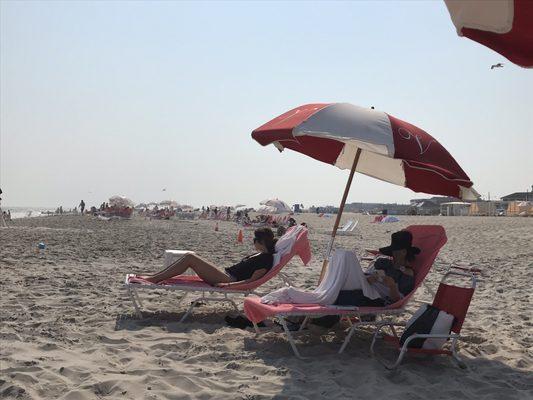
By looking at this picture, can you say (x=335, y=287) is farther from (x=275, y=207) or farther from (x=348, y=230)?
(x=275, y=207)

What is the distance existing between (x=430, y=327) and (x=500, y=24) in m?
2.30

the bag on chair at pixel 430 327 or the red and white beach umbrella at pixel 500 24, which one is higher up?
the red and white beach umbrella at pixel 500 24

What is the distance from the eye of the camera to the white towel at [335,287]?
4.48m

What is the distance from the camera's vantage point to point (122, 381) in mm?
3445

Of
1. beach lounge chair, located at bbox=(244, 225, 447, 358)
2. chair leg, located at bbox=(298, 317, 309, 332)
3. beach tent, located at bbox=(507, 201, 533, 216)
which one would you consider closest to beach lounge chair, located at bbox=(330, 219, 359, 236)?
chair leg, located at bbox=(298, 317, 309, 332)

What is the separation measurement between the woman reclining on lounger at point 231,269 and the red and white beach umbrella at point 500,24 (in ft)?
11.1

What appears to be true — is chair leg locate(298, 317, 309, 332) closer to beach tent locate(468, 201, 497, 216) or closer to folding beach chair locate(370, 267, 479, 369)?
folding beach chair locate(370, 267, 479, 369)

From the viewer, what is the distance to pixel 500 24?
2.67 m

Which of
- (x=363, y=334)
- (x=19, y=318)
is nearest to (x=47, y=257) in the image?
(x=19, y=318)

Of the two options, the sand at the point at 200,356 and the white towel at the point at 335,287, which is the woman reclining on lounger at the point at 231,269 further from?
the white towel at the point at 335,287

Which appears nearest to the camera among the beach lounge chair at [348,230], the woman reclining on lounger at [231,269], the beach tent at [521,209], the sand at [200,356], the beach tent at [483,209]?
the sand at [200,356]

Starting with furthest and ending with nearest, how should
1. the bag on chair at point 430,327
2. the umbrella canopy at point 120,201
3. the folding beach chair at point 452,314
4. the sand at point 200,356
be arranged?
the umbrella canopy at point 120,201 < the bag on chair at point 430,327 < the folding beach chair at point 452,314 < the sand at point 200,356

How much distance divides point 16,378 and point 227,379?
132cm

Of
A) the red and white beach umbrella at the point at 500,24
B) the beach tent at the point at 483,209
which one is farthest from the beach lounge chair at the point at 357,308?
the beach tent at the point at 483,209
